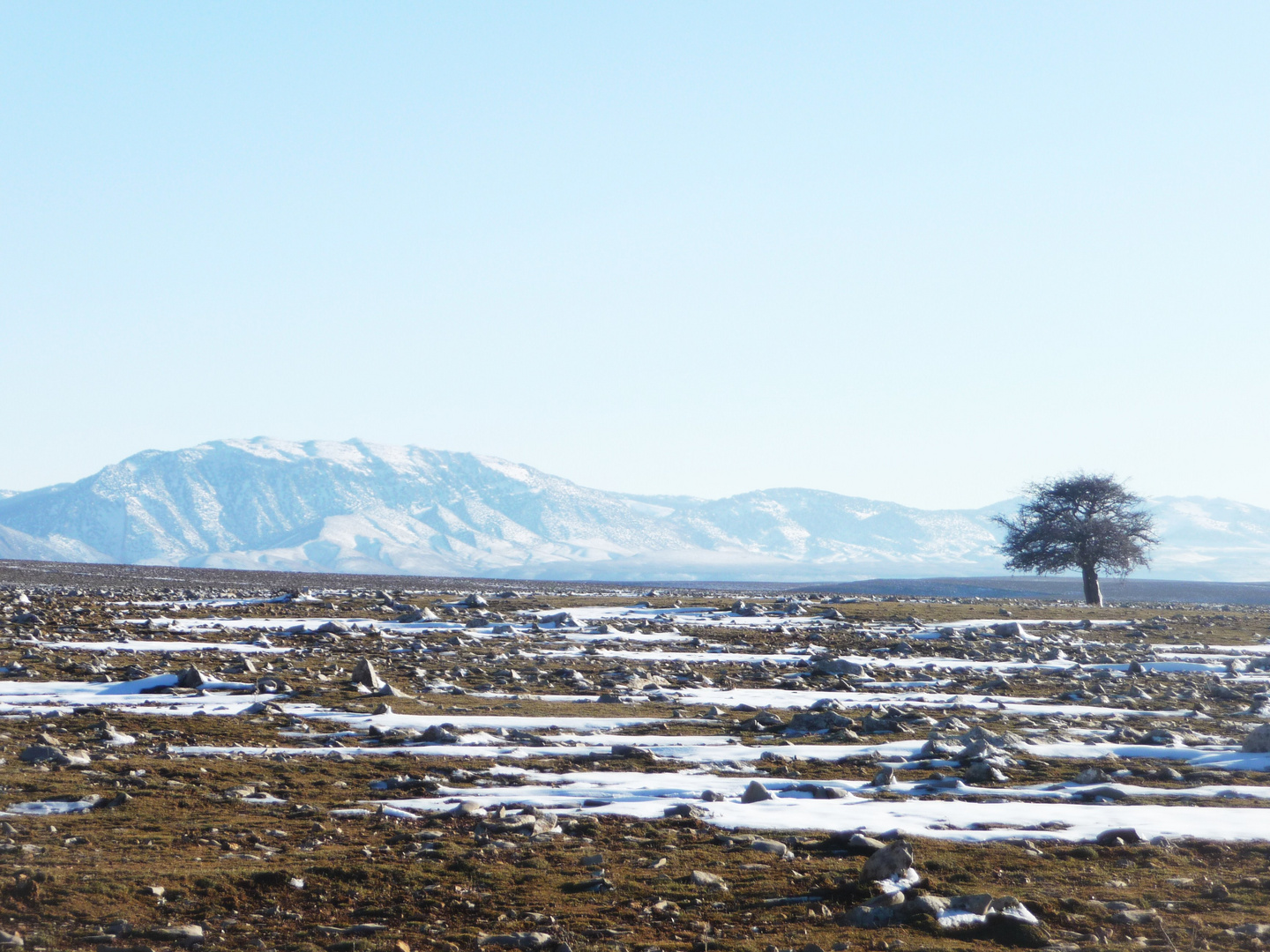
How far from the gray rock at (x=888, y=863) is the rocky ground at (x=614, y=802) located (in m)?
0.03

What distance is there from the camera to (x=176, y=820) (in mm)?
10391

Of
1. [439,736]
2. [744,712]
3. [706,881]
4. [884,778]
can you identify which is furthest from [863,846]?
[744,712]

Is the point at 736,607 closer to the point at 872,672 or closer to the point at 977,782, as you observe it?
the point at 872,672

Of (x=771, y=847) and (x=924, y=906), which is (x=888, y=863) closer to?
(x=924, y=906)

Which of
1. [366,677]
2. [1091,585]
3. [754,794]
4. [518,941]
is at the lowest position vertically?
[518,941]

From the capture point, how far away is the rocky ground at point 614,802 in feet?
25.6

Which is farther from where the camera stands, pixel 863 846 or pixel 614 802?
pixel 614 802

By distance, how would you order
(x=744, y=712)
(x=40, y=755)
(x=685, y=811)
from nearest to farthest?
1. (x=685, y=811)
2. (x=40, y=755)
3. (x=744, y=712)

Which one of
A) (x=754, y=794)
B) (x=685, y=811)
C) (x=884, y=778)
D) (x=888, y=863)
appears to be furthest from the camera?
(x=884, y=778)

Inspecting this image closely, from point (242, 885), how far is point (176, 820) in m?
2.40

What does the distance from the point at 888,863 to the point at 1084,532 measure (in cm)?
5681

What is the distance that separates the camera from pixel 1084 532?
201ft

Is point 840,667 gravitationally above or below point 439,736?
above

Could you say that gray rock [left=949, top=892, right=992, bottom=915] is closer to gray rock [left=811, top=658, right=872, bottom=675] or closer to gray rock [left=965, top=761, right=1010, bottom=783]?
gray rock [left=965, top=761, right=1010, bottom=783]
